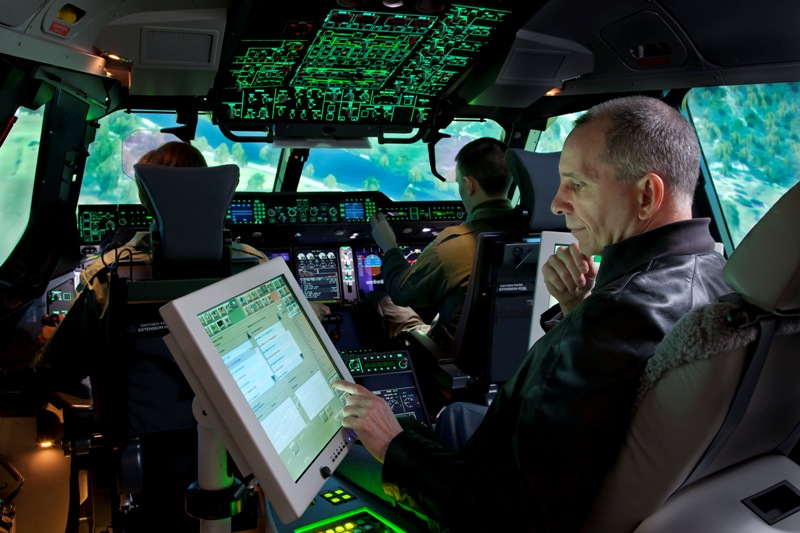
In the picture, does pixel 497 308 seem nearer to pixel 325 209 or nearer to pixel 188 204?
pixel 188 204

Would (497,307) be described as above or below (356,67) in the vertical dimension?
below

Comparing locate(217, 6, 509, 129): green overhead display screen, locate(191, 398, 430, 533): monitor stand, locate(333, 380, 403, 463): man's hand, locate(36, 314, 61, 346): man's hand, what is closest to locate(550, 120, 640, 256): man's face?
locate(333, 380, 403, 463): man's hand

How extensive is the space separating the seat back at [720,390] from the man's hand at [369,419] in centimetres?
40

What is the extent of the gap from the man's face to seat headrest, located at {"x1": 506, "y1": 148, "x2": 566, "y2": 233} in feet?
3.93

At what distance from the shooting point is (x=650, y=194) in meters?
1.20

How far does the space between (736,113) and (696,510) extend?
3.40m

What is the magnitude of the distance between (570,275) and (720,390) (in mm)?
694

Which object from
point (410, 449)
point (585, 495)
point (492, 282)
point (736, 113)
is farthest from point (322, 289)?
point (585, 495)

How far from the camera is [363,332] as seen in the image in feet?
14.0

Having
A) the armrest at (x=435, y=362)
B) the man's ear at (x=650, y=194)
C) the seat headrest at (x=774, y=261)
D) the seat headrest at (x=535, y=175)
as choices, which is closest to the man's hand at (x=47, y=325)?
the armrest at (x=435, y=362)

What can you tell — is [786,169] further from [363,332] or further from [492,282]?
[363,332]

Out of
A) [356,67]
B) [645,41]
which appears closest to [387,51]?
[356,67]

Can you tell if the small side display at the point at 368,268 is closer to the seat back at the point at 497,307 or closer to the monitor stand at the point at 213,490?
the seat back at the point at 497,307

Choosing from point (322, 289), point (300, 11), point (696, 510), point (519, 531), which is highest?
point (300, 11)
